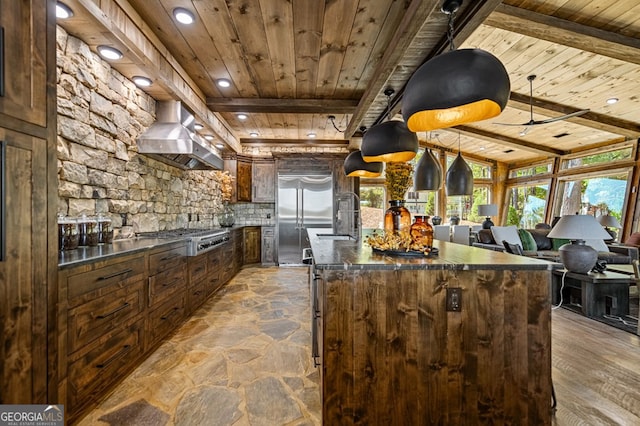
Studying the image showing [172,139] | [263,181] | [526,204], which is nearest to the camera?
[172,139]

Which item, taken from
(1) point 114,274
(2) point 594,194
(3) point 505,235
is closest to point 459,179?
(3) point 505,235

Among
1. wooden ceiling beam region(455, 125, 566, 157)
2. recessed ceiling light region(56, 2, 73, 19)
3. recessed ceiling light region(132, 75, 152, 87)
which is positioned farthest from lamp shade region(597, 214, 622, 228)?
recessed ceiling light region(56, 2, 73, 19)

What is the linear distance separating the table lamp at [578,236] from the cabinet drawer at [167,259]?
12.5ft

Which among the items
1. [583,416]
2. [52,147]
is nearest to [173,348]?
[52,147]

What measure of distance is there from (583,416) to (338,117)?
445cm

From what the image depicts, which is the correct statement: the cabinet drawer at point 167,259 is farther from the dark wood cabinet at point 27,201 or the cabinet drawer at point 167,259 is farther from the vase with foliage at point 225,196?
the vase with foliage at point 225,196

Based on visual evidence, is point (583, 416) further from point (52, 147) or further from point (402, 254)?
point (52, 147)

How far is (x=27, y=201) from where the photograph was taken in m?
1.25

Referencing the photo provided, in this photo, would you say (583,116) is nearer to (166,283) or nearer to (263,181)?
(263,181)

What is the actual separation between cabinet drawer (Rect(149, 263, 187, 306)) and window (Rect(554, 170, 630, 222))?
28.8 feet

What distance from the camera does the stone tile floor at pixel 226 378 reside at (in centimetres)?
172

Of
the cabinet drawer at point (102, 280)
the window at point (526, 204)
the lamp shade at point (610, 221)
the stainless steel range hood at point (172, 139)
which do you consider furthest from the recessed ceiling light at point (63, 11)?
the window at point (526, 204)

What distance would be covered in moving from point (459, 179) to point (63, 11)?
15.0 feet

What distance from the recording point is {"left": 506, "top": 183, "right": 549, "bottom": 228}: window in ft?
27.6
